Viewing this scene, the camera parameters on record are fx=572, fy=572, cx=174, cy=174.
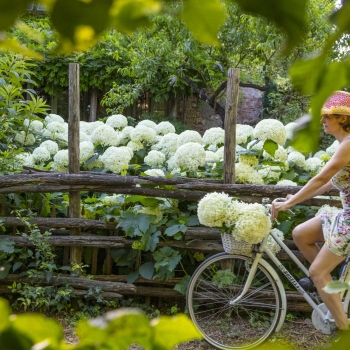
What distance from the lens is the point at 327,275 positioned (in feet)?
9.19

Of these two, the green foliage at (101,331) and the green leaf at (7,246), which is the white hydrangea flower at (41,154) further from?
the green foliage at (101,331)

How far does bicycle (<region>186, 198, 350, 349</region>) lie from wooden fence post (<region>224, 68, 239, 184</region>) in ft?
2.03

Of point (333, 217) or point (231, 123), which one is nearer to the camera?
point (333, 217)

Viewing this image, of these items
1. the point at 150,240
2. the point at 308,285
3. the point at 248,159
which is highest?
the point at 248,159

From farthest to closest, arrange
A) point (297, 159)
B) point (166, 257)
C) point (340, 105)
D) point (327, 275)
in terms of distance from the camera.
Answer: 1. point (297, 159)
2. point (166, 257)
3. point (327, 275)
4. point (340, 105)

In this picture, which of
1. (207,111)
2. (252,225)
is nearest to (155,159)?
(252,225)

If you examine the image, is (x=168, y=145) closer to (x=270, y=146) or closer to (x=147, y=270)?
(x=270, y=146)

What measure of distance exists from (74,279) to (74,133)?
0.99 metres

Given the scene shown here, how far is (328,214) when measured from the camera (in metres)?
2.90

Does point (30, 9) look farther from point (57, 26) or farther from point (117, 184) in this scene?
point (117, 184)

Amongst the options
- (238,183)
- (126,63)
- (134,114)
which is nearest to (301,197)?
(238,183)

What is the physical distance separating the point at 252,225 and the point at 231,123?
966 mm

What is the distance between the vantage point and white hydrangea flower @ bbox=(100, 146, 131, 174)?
4.16 meters

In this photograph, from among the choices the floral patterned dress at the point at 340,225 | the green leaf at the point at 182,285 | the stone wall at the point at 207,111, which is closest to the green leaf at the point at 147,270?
the green leaf at the point at 182,285
